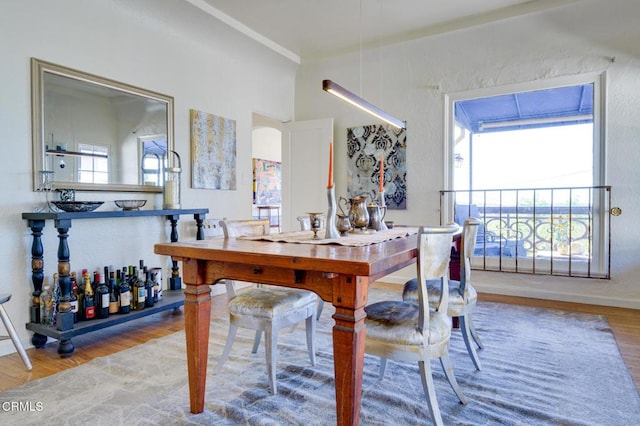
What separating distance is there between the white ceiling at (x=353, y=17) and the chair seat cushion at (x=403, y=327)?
302cm

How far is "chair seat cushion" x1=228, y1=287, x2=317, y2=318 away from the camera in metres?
1.89

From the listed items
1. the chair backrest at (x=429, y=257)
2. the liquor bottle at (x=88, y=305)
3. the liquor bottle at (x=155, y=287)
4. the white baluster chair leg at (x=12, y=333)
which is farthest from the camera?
the liquor bottle at (x=155, y=287)

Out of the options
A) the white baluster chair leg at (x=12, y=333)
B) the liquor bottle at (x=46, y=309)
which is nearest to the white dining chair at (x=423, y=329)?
the white baluster chair leg at (x=12, y=333)

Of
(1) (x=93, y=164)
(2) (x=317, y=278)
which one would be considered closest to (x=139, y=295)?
(1) (x=93, y=164)

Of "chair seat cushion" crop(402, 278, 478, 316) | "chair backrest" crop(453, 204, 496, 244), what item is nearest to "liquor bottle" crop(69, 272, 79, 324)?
"chair seat cushion" crop(402, 278, 478, 316)

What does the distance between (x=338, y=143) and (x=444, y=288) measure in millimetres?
3487

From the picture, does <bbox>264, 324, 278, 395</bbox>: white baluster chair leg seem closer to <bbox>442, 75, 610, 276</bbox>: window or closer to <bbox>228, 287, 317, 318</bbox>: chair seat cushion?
<bbox>228, 287, 317, 318</bbox>: chair seat cushion

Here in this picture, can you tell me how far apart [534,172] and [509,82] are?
3.28 ft

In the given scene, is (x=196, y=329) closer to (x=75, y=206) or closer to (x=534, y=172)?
(x=75, y=206)

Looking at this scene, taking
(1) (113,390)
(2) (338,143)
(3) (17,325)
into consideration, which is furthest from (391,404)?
(2) (338,143)

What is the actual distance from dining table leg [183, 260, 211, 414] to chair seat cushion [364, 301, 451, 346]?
742 mm

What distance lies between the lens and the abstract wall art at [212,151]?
3.77 m

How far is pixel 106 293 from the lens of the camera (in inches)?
106

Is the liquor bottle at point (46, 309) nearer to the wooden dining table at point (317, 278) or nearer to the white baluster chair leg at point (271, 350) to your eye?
the wooden dining table at point (317, 278)
